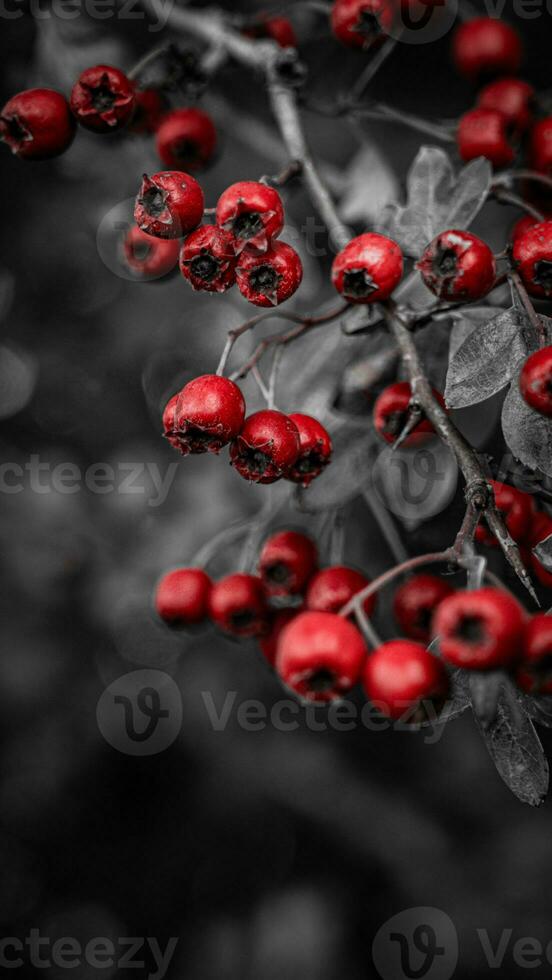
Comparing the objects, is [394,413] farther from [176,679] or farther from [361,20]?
[176,679]

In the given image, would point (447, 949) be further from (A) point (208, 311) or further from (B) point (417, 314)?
(A) point (208, 311)

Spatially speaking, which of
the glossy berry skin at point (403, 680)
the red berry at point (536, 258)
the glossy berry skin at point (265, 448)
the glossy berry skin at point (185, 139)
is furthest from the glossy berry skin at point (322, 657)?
the glossy berry skin at point (185, 139)

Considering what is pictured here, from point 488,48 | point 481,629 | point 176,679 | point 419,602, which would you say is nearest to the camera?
point 481,629

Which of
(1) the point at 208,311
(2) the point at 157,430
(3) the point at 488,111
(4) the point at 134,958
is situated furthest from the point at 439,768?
(3) the point at 488,111

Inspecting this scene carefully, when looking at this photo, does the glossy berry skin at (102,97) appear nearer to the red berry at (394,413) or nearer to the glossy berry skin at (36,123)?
the glossy berry skin at (36,123)

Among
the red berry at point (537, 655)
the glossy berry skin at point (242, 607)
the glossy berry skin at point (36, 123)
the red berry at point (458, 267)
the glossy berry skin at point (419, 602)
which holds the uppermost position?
the red berry at point (458, 267)

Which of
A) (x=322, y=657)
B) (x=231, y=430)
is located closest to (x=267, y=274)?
(x=231, y=430)
